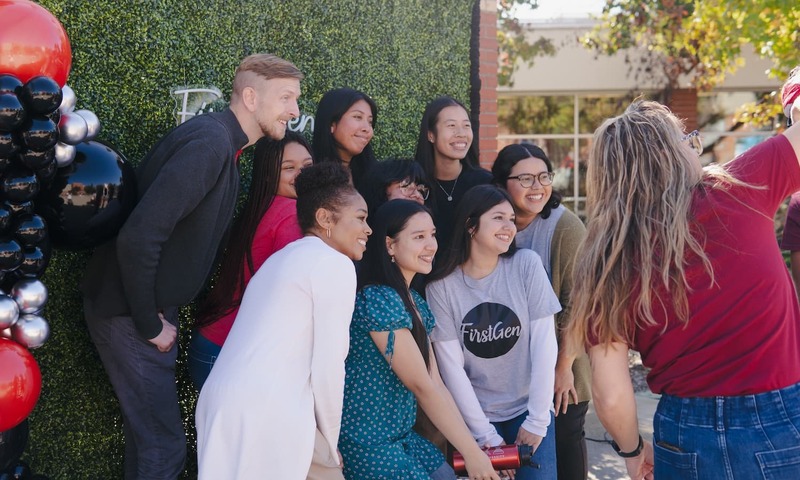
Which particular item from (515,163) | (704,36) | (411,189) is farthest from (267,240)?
(704,36)

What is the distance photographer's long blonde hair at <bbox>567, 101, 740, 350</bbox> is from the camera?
7.20 ft

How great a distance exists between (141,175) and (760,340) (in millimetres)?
2256

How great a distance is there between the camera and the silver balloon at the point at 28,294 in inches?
102

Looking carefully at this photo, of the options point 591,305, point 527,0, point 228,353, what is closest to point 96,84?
point 228,353

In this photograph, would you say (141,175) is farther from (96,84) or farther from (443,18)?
(443,18)

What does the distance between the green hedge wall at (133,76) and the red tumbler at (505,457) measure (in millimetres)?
1551

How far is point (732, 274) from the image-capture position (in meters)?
2.18

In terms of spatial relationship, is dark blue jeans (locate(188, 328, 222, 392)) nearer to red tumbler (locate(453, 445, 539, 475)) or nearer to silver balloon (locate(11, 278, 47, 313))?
silver balloon (locate(11, 278, 47, 313))

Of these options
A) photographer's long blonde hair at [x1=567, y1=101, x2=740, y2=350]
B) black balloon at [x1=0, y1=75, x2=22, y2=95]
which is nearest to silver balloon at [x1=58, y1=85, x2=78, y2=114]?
black balloon at [x1=0, y1=75, x2=22, y2=95]

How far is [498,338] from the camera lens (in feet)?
11.5

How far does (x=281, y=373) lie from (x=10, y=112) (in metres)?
1.17

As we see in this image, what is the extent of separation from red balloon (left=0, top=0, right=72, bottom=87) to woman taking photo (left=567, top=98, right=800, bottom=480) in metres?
1.81

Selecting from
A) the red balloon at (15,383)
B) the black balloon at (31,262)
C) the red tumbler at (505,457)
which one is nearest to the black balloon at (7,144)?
the black balloon at (31,262)

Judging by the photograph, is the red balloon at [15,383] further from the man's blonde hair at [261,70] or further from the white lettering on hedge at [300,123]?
the white lettering on hedge at [300,123]
